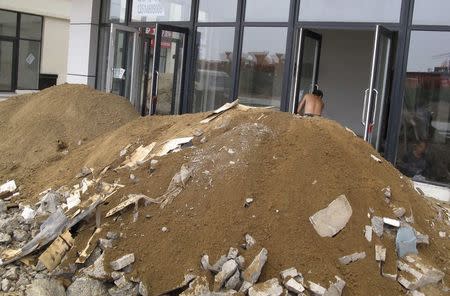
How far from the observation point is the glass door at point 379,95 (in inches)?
313

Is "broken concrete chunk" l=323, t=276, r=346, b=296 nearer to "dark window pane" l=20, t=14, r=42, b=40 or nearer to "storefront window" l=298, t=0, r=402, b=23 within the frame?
"storefront window" l=298, t=0, r=402, b=23

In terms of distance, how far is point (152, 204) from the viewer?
5031 mm

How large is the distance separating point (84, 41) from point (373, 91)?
25.3 ft

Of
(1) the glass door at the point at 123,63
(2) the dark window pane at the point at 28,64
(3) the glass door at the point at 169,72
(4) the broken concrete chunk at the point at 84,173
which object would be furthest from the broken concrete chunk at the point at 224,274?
(2) the dark window pane at the point at 28,64

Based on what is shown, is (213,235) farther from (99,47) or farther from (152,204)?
(99,47)

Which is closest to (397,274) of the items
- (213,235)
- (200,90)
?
(213,235)

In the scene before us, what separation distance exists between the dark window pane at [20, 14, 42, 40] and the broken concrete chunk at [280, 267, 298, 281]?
2085 cm

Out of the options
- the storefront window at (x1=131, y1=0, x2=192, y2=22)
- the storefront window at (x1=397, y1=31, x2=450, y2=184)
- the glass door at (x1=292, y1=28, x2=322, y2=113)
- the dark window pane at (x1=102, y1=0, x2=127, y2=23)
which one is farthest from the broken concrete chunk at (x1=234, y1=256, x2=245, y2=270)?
the dark window pane at (x1=102, y1=0, x2=127, y2=23)

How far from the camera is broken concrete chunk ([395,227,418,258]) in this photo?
A: 15.9 ft

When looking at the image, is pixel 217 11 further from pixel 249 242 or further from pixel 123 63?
pixel 249 242

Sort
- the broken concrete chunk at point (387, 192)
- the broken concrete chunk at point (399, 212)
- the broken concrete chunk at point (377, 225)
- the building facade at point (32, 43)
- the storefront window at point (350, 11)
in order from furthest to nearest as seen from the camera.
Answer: the building facade at point (32, 43) < the storefront window at point (350, 11) < the broken concrete chunk at point (387, 192) < the broken concrete chunk at point (399, 212) < the broken concrete chunk at point (377, 225)

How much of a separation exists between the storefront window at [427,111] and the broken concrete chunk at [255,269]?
465cm

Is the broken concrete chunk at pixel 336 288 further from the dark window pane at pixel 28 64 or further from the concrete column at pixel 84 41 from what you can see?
the dark window pane at pixel 28 64

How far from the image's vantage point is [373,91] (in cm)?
796
